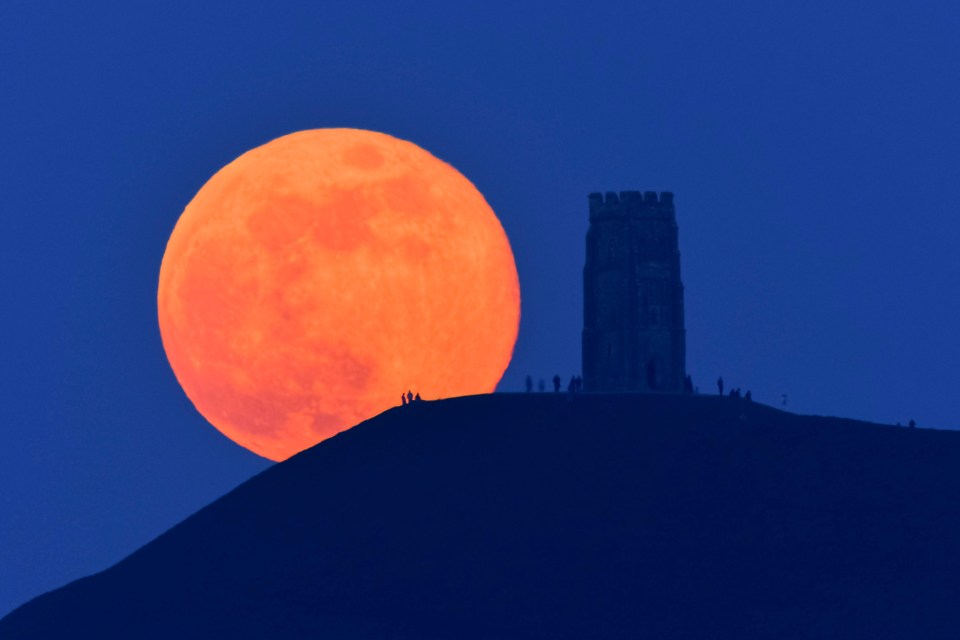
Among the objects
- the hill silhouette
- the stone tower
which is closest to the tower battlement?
the stone tower

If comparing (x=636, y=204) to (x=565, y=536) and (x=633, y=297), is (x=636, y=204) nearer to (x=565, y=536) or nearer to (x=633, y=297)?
(x=633, y=297)

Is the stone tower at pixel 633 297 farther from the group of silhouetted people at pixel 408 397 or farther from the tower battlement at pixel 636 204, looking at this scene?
the group of silhouetted people at pixel 408 397

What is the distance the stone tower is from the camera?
434 ft

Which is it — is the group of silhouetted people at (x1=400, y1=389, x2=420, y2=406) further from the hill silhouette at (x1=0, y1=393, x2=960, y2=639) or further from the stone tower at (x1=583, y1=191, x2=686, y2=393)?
the stone tower at (x1=583, y1=191, x2=686, y2=393)

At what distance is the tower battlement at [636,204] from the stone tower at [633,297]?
0.16 feet

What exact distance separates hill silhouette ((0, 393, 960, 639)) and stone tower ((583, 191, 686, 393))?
15.5m

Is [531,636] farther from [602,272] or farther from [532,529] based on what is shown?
[602,272]

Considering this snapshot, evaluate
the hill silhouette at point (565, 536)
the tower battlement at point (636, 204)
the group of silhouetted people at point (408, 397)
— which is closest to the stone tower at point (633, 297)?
the tower battlement at point (636, 204)

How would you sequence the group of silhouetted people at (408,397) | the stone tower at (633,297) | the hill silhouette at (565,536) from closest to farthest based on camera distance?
the hill silhouette at (565,536), the group of silhouetted people at (408,397), the stone tower at (633,297)

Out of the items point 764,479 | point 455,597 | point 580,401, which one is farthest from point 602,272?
point 455,597

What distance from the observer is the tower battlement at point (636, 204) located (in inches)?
5290

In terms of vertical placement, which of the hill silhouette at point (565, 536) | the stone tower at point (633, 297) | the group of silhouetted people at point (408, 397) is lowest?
the hill silhouette at point (565, 536)

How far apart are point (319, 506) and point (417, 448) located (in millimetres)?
5363

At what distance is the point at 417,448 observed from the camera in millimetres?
111875
